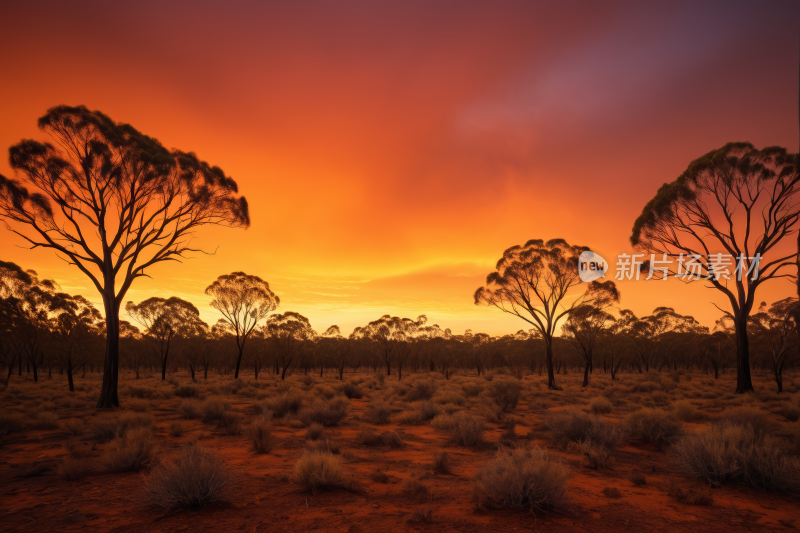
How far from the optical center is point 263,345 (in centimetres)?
6731

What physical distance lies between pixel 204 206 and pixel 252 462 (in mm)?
14581

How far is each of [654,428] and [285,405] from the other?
46.2 ft

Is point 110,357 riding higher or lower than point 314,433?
higher

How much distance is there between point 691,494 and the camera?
20.9 feet

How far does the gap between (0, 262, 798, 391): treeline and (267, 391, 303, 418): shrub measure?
73.9 feet

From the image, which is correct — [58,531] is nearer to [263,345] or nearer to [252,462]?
[252,462]

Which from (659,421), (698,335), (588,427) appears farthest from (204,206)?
(698,335)

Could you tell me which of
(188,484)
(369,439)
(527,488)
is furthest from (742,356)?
(188,484)

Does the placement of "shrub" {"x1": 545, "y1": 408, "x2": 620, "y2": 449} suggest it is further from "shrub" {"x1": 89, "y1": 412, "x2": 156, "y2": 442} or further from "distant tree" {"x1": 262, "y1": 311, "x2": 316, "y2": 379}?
"distant tree" {"x1": 262, "y1": 311, "x2": 316, "y2": 379}

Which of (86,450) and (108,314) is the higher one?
(108,314)

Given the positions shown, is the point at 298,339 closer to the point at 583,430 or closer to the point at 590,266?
the point at 590,266

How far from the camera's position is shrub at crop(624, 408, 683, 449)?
34.6 ft

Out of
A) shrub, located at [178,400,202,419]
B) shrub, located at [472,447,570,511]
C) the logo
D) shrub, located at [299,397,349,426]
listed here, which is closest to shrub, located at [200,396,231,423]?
shrub, located at [178,400,202,419]

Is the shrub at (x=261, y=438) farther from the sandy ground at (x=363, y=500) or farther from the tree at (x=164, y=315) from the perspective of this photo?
the tree at (x=164, y=315)
